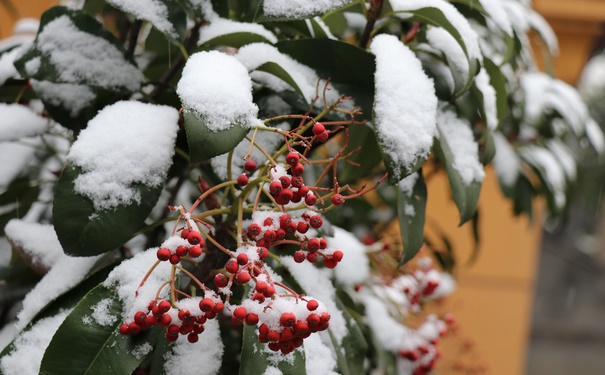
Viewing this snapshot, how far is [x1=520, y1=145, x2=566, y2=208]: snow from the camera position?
1428 mm

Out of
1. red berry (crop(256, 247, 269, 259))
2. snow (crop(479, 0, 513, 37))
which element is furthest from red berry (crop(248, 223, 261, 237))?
snow (crop(479, 0, 513, 37))

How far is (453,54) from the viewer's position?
2.51 ft

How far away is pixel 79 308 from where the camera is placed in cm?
60

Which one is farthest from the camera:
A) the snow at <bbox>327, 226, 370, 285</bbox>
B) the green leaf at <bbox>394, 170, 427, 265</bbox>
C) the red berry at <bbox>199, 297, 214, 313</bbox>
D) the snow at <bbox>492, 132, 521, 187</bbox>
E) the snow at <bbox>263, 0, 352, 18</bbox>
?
the snow at <bbox>492, 132, 521, 187</bbox>

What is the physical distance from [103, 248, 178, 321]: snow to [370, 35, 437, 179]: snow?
0.26 metres

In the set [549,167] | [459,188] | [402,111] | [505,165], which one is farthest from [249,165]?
[549,167]

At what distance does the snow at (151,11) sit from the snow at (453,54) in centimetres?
32

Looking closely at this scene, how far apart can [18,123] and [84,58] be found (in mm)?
132

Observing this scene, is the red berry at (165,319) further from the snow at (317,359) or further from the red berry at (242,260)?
the snow at (317,359)

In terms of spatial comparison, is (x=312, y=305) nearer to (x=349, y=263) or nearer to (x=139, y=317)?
(x=139, y=317)

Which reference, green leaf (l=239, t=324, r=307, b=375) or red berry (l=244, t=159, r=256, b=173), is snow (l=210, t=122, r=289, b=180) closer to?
red berry (l=244, t=159, r=256, b=173)

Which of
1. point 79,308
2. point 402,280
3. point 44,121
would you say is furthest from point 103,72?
point 402,280

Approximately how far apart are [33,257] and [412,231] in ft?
1.50

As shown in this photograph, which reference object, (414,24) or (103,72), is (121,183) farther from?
(414,24)
